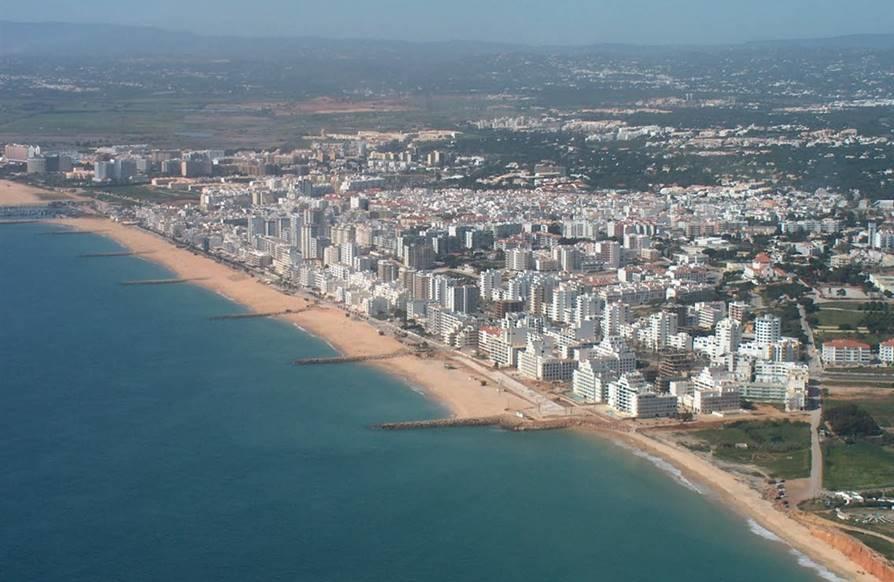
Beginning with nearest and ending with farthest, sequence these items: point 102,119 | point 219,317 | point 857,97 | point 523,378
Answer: point 523,378 < point 219,317 < point 102,119 < point 857,97

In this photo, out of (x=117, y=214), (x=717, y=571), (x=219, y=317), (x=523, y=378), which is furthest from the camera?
(x=117, y=214)

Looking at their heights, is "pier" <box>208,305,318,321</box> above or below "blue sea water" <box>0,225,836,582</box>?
below

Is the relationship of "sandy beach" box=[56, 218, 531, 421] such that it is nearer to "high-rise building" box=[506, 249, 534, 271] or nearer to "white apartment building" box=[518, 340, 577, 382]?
"white apartment building" box=[518, 340, 577, 382]

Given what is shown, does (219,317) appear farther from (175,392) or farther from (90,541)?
(90,541)

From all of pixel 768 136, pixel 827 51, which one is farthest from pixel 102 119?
pixel 827 51

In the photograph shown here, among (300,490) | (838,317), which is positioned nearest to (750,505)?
(300,490)

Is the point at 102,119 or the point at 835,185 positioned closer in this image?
the point at 835,185

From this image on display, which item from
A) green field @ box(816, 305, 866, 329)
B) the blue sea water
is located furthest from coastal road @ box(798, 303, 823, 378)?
the blue sea water
